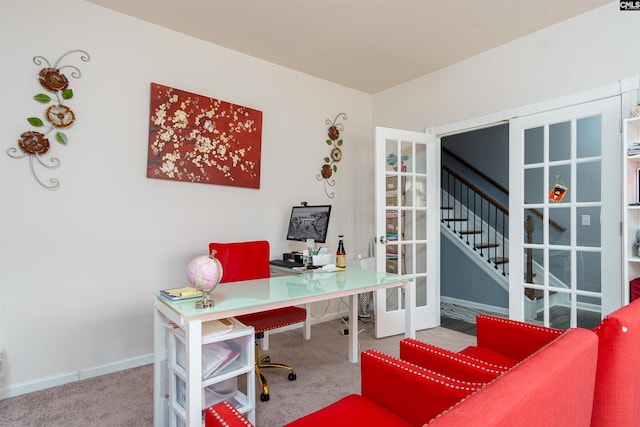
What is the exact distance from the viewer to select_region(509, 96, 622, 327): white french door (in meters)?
2.44

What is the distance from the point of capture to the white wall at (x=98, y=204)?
220 cm

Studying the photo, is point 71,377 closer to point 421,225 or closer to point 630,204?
point 421,225

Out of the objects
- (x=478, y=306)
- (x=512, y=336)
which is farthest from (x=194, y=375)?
(x=478, y=306)

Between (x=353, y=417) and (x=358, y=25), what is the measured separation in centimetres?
272

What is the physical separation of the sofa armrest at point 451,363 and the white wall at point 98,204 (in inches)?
81.4

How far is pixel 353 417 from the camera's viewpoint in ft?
3.98

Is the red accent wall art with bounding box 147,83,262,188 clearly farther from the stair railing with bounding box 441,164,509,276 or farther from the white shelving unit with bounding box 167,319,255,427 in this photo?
the stair railing with bounding box 441,164,509,276

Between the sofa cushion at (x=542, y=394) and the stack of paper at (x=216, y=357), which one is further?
the stack of paper at (x=216, y=357)

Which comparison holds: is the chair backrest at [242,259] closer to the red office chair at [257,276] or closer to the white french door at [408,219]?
the red office chair at [257,276]

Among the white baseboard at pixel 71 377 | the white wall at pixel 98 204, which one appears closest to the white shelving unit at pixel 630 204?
the white wall at pixel 98 204

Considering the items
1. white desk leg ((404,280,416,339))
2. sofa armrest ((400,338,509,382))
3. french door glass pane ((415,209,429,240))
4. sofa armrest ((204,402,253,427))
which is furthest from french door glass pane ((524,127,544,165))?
sofa armrest ((204,402,253,427))

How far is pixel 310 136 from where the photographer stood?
12.3 feet

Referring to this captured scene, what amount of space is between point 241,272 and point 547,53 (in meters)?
3.01

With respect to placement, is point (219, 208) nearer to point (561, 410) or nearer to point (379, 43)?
point (379, 43)
